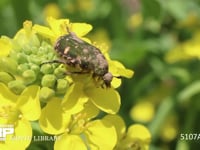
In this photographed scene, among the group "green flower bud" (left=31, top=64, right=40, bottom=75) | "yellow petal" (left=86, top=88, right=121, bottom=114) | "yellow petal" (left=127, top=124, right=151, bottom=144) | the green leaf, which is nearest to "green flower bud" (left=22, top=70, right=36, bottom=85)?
"green flower bud" (left=31, top=64, right=40, bottom=75)

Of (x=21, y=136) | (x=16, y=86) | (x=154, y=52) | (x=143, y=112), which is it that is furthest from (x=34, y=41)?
(x=154, y=52)

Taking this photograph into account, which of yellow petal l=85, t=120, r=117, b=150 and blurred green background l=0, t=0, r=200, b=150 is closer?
yellow petal l=85, t=120, r=117, b=150

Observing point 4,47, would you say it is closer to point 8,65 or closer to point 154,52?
point 8,65

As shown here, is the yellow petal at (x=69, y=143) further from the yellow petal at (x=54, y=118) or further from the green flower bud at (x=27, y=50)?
the green flower bud at (x=27, y=50)

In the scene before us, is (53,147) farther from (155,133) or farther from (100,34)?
(100,34)

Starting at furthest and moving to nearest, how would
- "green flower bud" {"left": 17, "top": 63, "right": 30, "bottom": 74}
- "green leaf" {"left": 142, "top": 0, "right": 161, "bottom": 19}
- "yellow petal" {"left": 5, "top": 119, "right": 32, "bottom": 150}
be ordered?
"green leaf" {"left": 142, "top": 0, "right": 161, "bottom": 19}
"green flower bud" {"left": 17, "top": 63, "right": 30, "bottom": 74}
"yellow petal" {"left": 5, "top": 119, "right": 32, "bottom": 150}

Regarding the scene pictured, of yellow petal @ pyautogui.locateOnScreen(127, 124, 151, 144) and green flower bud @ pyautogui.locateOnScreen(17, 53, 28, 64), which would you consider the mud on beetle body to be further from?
yellow petal @ pyautogui.locateOnScreen(127, 124, 151, 144)
